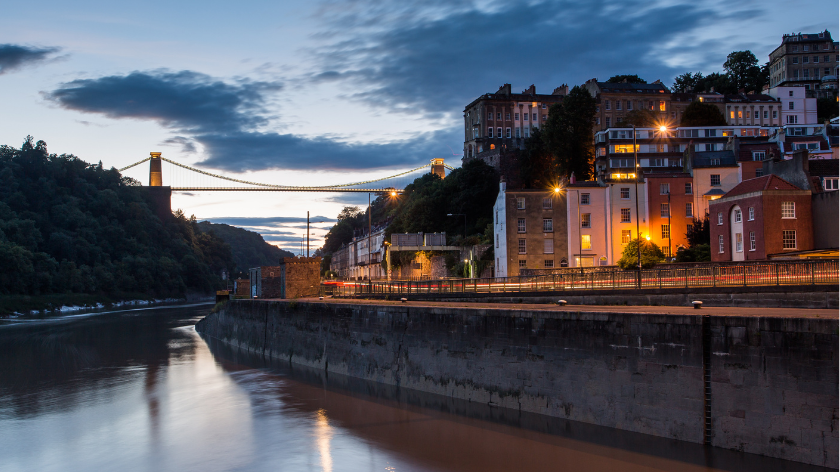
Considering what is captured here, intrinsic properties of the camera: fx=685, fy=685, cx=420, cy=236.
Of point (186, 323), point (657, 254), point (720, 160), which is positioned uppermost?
point (720, 160)

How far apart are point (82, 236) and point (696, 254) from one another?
9595 centimetres

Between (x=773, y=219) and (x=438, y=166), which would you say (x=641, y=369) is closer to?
(x=773, y=219)

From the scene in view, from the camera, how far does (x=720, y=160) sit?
60.2 meters

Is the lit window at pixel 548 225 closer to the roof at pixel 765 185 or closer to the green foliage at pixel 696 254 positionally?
the green foliage at pixel 696 254

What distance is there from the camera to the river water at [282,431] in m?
13.8

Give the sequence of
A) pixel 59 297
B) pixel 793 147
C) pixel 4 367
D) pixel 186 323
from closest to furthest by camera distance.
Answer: pixel 4 367
pixel 186 323
pixel 793 147
pixel 59 297

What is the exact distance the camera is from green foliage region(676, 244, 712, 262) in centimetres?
4272

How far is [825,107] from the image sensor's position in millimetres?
106812

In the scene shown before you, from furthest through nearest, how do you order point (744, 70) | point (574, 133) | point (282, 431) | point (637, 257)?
point (744, 70), point (574, 133), point (637, 257), point (282, 431)

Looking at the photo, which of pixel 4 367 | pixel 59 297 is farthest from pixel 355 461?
pixel 59 297

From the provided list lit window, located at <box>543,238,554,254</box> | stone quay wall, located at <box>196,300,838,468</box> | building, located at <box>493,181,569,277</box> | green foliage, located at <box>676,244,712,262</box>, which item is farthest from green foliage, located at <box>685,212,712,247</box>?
stone quay wall, located at <box>196,300,838,468</box>

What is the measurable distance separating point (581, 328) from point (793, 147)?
61954mm

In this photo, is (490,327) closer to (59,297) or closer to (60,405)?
(60,405)

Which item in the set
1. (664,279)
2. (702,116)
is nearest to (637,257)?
(664,279)
